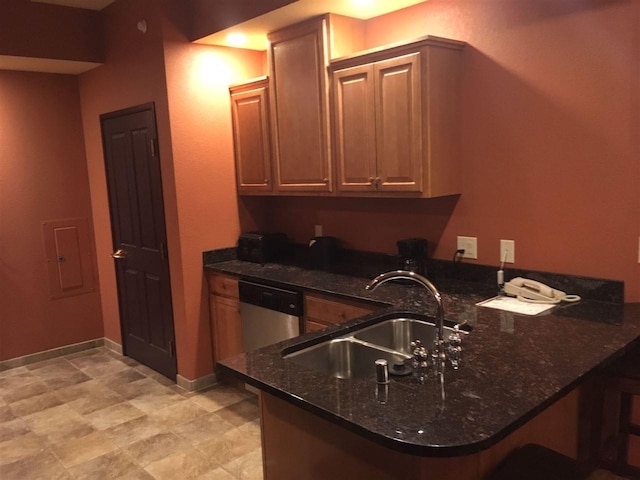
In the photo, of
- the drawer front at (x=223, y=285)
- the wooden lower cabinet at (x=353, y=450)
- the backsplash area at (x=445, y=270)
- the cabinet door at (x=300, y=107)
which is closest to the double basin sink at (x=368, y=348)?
the wooden lower cabinet at (x=353, y=450)

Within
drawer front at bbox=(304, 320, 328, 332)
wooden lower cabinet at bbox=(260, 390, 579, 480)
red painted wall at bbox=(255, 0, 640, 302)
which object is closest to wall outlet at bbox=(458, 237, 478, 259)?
red painted wall at bbox=(255, 0, 640, 302)

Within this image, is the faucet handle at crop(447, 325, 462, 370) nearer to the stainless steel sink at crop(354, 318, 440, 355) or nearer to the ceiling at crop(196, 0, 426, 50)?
the stainless steel sink at crop(354, 318, 440, 355)

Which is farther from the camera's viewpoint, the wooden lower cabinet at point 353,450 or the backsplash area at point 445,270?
the backsplash area at point 445,270

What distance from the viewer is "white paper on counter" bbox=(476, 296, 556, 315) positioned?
238cm

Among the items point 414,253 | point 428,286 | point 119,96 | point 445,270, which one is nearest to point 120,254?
point 119,96

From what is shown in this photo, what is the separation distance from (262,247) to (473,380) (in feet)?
7.85

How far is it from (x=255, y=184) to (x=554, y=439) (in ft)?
8.42

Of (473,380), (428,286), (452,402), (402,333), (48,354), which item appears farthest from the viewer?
(48,354)

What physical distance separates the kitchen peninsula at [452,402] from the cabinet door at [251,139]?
1.81 meters

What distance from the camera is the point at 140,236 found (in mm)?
4180

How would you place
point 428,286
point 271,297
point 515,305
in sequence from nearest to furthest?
1. point 428,286
2. point 515,305
3. point 271,297

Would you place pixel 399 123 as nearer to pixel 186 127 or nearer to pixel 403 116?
pixel 403 116

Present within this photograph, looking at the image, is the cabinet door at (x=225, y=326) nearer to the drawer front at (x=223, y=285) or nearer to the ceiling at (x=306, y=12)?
the drawer front at (x=223, y=285)

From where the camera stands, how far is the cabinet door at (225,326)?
12.2 feet
